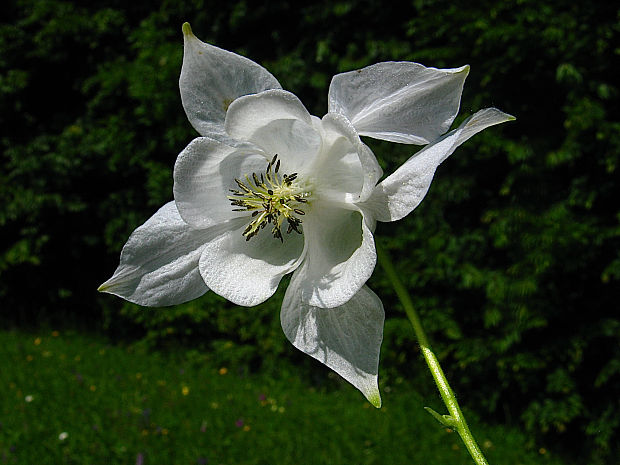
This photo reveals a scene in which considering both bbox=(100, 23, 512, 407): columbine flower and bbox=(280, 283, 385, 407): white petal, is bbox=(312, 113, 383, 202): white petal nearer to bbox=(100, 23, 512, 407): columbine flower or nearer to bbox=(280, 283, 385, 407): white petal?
bbox=(100, 23, 512, 407): columbine flower

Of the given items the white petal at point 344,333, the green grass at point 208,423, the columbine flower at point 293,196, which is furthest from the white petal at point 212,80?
the green grass at point 208,423

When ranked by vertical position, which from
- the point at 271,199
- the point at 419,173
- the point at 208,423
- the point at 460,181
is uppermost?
the point at 419,173

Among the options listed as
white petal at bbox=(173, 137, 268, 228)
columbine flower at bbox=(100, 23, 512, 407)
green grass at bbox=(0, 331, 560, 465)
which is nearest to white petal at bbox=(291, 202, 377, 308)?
columbine flower at bbox=(100, 23, 512, 407)

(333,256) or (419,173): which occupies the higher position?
(419,173)

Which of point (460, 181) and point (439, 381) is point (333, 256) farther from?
point (460, 181)

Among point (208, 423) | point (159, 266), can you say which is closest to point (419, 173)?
point (159, 266)

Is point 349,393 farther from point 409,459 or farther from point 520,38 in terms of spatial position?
point 520,38
